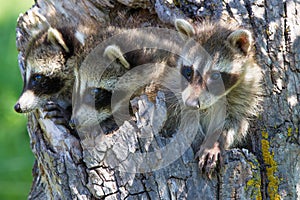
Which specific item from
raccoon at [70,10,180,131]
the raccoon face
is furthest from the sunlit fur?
the raccoon face

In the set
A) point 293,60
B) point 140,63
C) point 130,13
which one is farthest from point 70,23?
point 293,60

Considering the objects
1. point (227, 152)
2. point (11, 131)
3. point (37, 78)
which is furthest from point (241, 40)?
point (11, 131)

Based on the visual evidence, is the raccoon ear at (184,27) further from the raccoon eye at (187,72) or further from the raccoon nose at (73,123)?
the raccoon nose at (73,123)

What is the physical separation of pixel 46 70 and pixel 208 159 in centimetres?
152

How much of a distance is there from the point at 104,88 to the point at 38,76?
645 millimetres

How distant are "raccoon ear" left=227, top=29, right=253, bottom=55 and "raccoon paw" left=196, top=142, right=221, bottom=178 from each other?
0.78 meters

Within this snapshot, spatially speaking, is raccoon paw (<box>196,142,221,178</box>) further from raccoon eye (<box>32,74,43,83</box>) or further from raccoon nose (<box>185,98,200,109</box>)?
raccoon eye (<box>32,74,43,83</box>)

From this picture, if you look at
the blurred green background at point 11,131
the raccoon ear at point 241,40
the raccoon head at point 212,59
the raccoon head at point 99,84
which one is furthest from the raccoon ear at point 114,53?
the blurred green background at point 11,131

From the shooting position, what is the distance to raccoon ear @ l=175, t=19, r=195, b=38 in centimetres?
450

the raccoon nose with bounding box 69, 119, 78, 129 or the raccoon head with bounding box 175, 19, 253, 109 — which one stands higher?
the raccoon head with bounding box 175, 19, 253, 109

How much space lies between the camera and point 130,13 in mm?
5426

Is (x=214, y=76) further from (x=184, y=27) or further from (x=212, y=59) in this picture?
(x=184, y=27)

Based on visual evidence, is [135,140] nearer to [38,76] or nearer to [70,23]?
[38,76]

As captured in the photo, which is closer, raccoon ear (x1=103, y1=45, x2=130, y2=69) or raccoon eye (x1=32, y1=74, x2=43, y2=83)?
raccoon ear (x1=103, y1=45, x2=130, y2=69)
